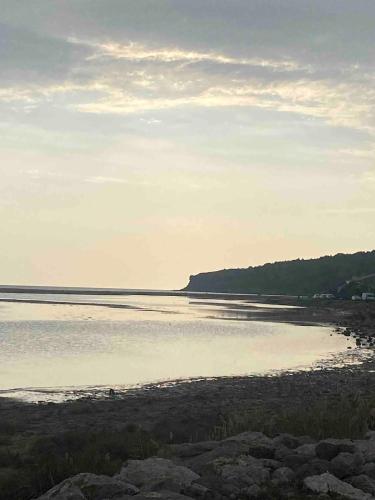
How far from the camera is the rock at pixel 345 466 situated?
9938 mm

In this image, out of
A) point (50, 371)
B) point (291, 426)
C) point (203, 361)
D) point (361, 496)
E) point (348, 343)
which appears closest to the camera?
point (361, 496)

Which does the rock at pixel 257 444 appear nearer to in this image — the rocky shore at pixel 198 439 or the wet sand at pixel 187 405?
the rocky shore at pixel 198 439

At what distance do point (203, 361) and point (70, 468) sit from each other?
2683 cm

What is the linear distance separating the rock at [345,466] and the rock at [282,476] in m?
0.71

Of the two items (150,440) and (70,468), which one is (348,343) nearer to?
(150,440)

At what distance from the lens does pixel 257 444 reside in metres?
11.6

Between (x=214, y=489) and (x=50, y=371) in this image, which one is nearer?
(x=214, y=489)

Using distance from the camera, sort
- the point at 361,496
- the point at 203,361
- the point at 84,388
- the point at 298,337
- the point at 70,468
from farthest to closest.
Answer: the point at 298,337
the point at 203,361
the point at 84,388
the point at 70,468
the point at 361,496

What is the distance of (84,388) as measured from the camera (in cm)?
2566

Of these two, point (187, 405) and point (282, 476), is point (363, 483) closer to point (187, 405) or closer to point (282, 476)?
point (282, 476)

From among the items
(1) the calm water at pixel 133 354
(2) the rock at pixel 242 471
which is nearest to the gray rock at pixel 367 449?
(2) the rock at pixel 242 471

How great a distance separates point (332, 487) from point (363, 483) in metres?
0.72

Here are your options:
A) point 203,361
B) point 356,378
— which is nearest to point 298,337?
point 203,361

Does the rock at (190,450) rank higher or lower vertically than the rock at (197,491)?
lower
